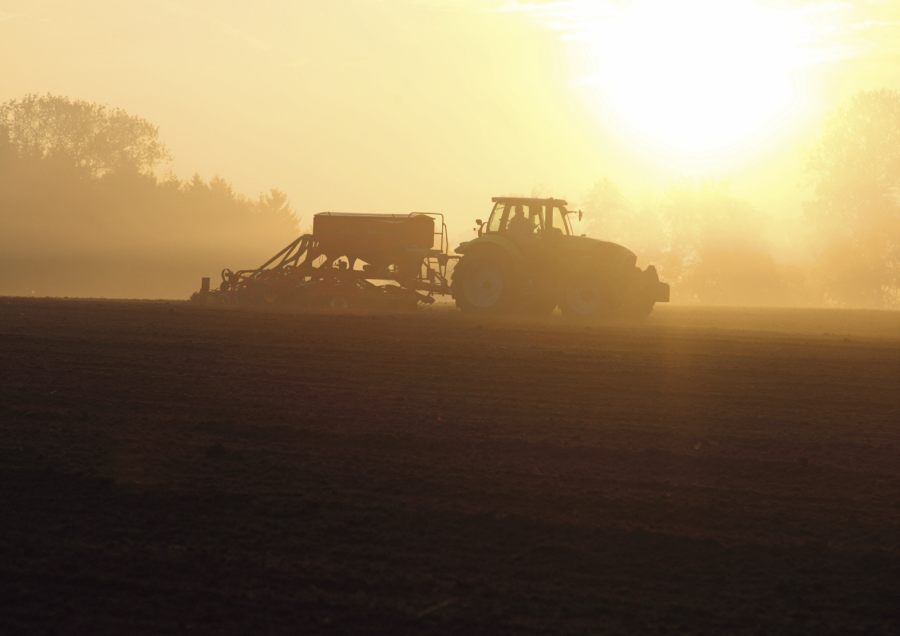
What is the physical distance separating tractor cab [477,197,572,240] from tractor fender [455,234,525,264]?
0.23 m

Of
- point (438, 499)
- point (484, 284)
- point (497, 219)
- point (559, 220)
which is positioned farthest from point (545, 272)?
point (438, 499)

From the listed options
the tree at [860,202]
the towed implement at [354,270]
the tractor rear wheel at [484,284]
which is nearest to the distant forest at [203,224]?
the tree at [860,202]

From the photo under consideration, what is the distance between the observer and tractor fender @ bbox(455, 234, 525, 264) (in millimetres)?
17312

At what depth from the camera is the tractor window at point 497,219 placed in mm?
17719

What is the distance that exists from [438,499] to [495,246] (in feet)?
45.0

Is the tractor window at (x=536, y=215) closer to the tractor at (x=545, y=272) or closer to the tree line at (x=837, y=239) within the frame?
the tractor at (x=545, y=272)

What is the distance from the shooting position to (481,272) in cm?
1773

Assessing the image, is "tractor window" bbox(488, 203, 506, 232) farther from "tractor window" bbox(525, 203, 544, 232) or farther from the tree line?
the tree line

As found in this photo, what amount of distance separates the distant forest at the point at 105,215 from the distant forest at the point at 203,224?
88 mm

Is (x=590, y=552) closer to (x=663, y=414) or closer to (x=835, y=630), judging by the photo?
(x=835, y=630)

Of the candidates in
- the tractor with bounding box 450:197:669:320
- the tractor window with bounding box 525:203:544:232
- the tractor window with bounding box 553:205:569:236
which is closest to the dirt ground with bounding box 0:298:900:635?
the tractor with bounding box 450:197:669:320

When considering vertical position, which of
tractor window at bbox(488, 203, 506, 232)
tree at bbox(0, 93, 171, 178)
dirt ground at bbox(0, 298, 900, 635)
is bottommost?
dirt ground at bbox(0, 298, 900, 635)

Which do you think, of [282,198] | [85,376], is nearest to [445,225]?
[85,376]

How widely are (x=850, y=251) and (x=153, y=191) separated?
44.6m
